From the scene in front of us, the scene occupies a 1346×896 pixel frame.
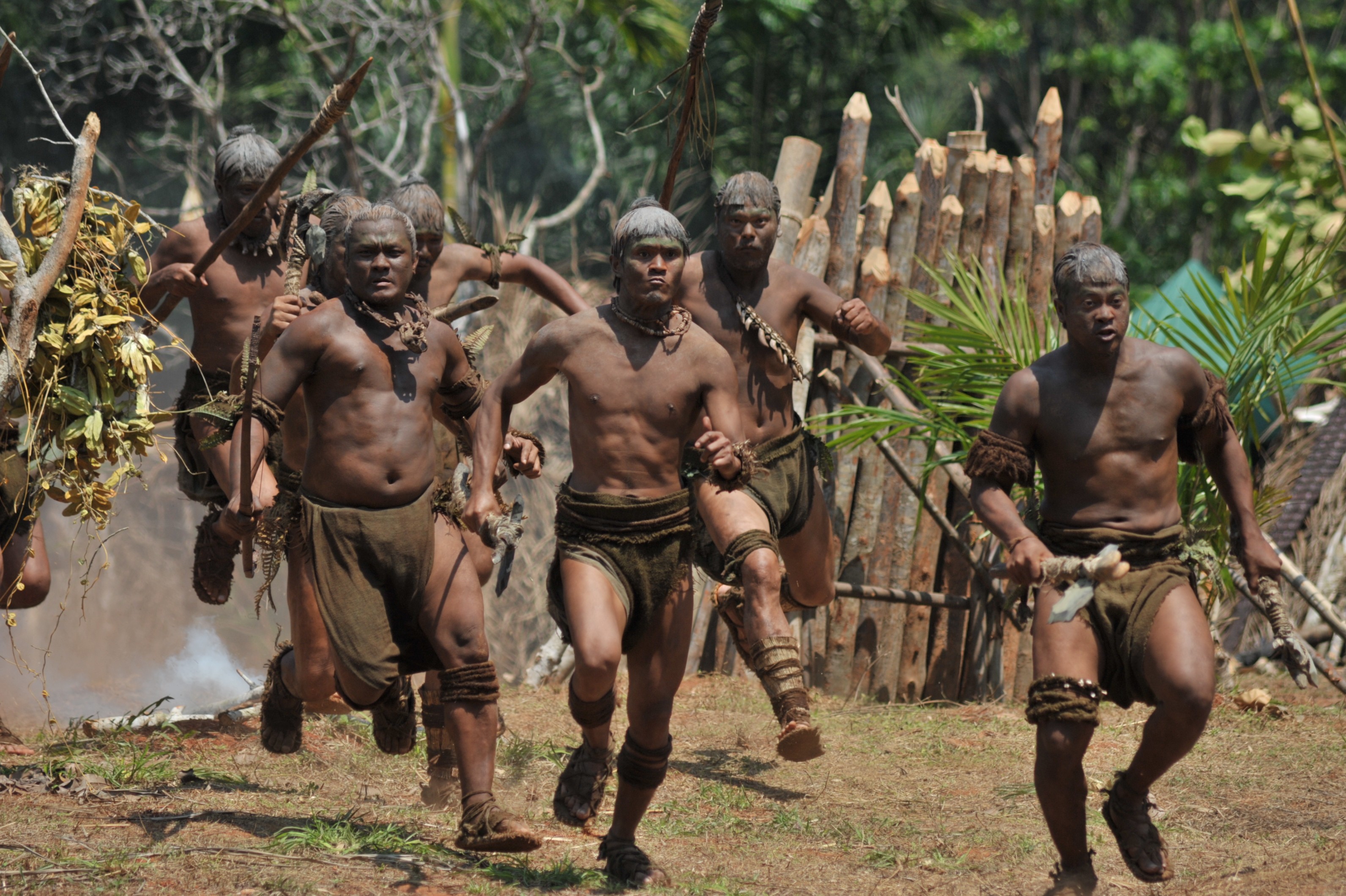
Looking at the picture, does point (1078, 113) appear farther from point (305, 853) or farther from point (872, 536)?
point (305, 853)

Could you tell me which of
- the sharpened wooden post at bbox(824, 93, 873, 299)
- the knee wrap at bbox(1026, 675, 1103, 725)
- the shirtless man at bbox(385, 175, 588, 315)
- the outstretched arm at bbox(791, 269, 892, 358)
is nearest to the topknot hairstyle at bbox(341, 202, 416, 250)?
the shirtless man at bbox(385, 175, 588, 315)

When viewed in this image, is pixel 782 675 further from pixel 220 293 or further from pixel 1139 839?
pixel 220 293

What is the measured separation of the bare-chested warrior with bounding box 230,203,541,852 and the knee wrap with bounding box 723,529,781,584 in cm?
88

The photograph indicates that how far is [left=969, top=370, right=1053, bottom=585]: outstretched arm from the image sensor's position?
13.7 feet

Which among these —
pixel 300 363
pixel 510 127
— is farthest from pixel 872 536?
pixel 510 127

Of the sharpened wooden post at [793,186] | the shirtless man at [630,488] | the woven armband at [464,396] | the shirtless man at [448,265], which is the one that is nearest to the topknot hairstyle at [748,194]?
the shirtless man at [448,265]

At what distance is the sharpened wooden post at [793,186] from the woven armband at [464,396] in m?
3.62

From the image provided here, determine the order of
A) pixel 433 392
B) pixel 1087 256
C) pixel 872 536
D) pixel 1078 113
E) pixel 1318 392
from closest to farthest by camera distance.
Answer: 1. pixel 1087 256
2. pixel 433 392
3. pixel 872 536
4. pixel 1318 392
5. pixel 1078 113

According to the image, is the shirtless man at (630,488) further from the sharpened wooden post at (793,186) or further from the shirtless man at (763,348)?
the sharpened wooden post at (793,186)

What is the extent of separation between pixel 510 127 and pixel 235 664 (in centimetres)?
1709

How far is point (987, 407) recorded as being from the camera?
6961 millimetres

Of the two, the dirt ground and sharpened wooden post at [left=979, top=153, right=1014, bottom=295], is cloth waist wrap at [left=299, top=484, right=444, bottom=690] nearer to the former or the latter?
the dirt ground

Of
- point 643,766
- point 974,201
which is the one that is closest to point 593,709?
point 643,766

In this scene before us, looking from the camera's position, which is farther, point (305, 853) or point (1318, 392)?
point (1318, 392)
